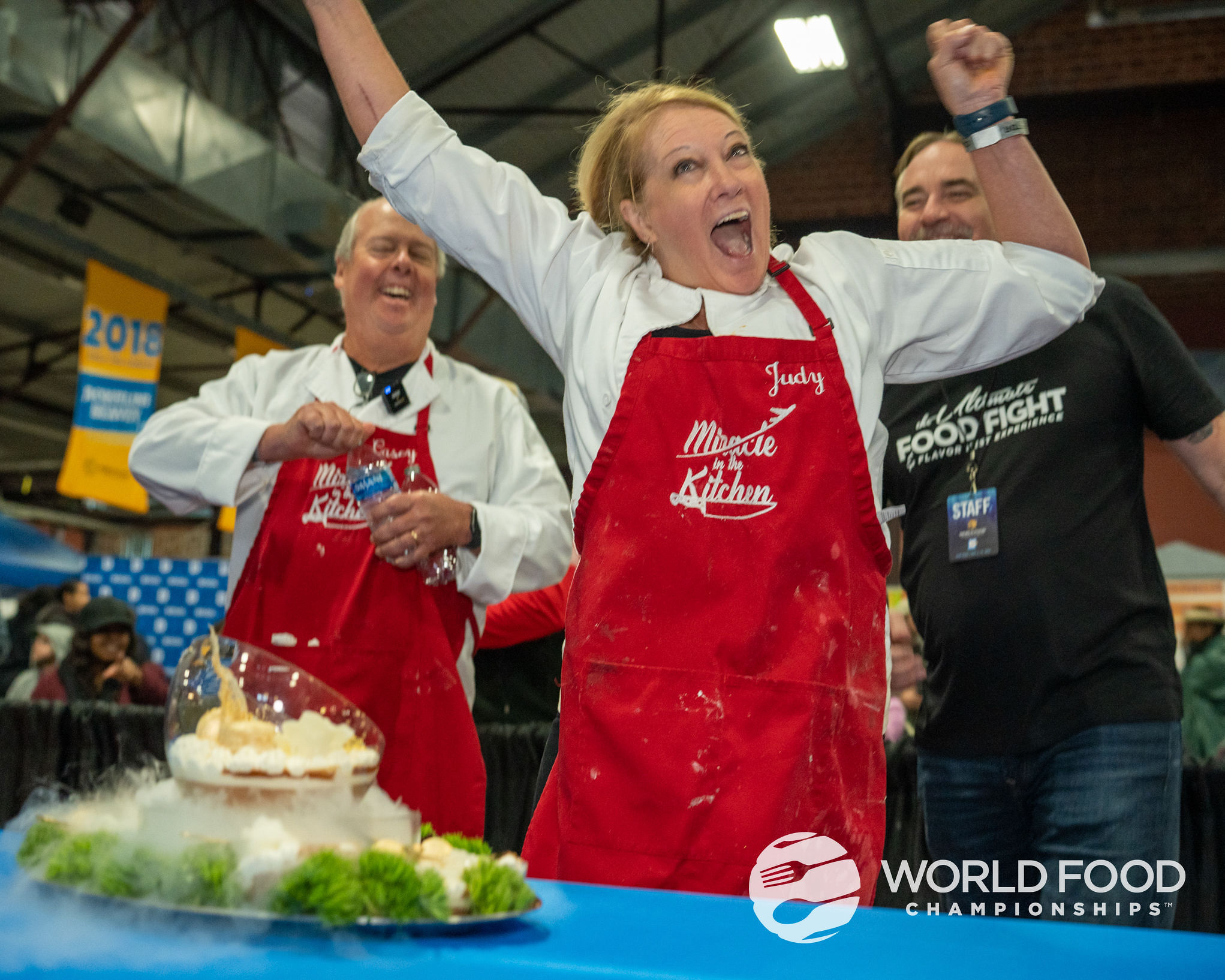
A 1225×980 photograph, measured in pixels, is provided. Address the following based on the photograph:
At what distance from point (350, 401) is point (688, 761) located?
139cm

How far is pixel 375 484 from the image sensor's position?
6.61 feet

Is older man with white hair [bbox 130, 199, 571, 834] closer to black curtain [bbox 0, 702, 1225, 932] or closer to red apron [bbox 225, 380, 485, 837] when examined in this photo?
red apron [bbox 225, 380, 485, 837]

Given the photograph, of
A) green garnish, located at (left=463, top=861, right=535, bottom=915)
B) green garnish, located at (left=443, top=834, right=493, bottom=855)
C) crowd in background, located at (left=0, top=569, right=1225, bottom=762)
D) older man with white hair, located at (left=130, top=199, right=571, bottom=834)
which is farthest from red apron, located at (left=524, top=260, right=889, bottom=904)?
crowd in background, located at (left=0, top=569, right=1225, bottom=762)

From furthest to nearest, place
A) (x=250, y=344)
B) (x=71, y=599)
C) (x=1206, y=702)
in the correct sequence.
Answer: (x=250, y=344) < (x=71, y=599) < (x=1206, y=702)

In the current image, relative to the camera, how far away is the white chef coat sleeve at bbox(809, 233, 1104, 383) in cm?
153

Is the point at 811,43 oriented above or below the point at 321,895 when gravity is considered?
above

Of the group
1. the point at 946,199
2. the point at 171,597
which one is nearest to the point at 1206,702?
the point at 946,199

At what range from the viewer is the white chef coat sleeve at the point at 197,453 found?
85.9 inches

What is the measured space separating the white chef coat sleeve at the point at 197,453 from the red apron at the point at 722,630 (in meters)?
0.99

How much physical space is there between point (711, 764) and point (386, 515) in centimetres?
89

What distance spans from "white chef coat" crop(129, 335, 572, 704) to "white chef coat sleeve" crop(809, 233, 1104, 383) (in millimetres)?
873

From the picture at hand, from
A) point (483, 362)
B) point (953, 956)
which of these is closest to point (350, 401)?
point (953, 956)

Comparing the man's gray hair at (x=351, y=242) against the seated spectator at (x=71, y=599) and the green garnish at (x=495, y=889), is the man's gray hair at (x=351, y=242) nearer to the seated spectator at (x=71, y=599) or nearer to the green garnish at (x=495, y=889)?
the green garnish at (x=495, y=889)

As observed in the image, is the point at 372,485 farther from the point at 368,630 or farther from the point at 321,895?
the point at 321,895
